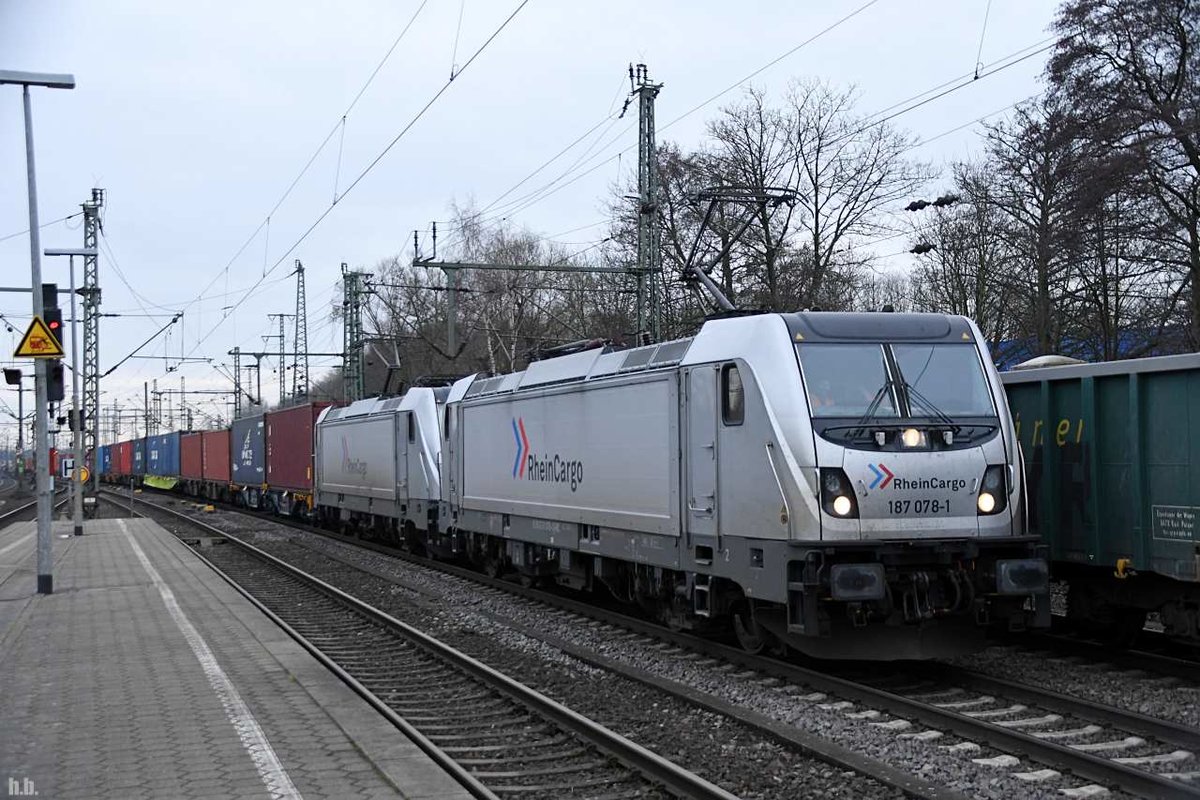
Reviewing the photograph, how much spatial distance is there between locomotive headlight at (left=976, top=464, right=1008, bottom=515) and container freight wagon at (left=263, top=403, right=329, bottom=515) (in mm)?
24848

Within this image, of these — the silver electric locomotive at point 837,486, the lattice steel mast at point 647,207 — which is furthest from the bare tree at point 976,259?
the silver electric locomotive at point 837,486

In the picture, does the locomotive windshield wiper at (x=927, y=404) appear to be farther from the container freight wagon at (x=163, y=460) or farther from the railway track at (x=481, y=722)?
the container freight wagon at (x=163, y=460)

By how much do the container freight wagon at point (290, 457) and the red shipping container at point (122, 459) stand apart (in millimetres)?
36983

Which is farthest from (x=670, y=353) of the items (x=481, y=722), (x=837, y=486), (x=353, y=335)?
(x=353, y=335)

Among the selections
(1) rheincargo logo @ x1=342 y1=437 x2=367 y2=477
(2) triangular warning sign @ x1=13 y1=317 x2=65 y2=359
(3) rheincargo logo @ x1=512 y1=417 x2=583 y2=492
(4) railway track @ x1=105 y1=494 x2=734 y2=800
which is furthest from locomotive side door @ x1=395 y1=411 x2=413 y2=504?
(4) railway track @ x1=105 y1=494 x2=734 y2=800

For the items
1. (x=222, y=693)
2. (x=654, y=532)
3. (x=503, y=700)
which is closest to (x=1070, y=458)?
(x=654, y=532)

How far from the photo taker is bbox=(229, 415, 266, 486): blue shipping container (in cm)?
3900

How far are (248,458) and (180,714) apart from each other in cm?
3360

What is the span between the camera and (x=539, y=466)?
1534 cm

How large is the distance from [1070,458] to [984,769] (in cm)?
469

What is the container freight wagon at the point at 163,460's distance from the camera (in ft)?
192

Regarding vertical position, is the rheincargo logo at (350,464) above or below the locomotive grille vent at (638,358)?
below

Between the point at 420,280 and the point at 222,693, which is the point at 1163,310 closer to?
the point at 222,693

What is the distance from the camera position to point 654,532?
11.9m
